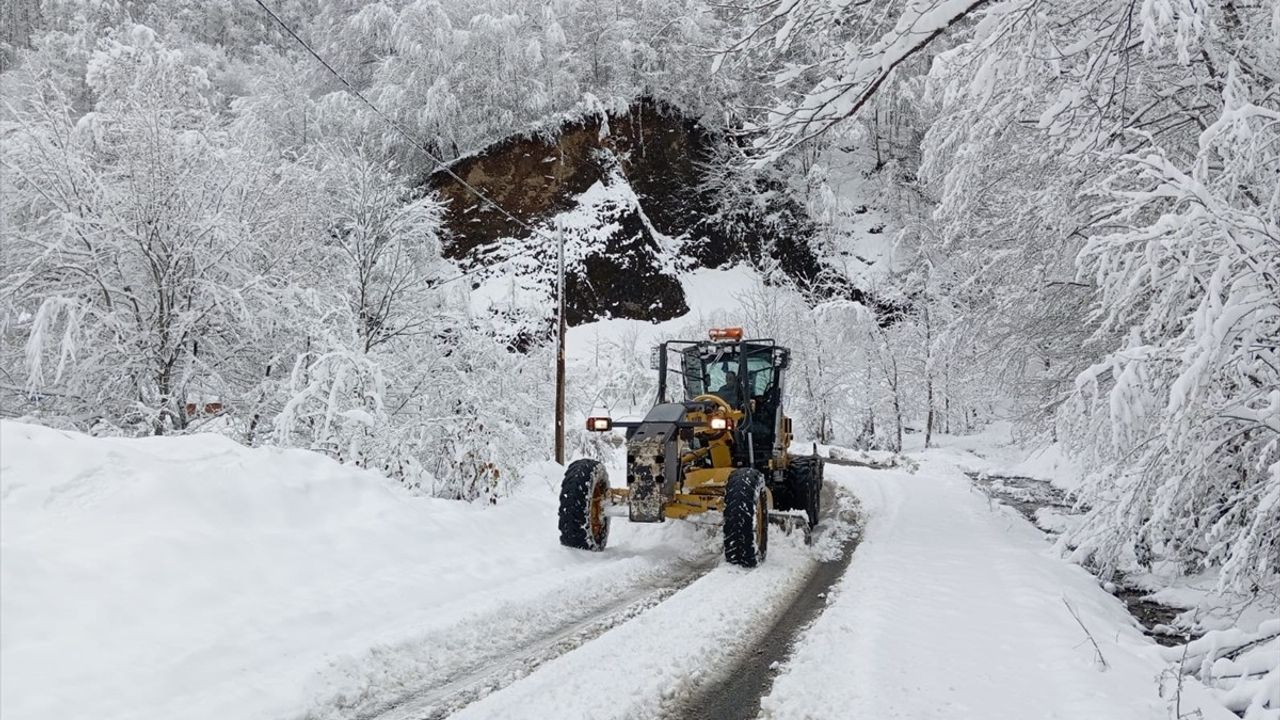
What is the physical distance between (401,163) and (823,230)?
23451mm

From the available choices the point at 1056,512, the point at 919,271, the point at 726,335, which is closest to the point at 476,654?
the point at 726,335

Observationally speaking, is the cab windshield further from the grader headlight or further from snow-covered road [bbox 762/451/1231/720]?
snow-covered road [bbox 762/451/1231/720]

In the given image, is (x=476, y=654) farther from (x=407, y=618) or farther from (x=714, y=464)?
(x=714, y=464)

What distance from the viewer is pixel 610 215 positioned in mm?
37031

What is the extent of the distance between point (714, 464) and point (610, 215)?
29.7 metres

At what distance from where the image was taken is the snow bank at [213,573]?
3.38 metres

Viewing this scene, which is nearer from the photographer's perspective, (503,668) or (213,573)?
(503,668)

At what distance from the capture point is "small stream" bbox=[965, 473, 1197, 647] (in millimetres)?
6059

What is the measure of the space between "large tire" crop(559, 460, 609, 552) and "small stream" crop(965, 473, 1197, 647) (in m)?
4.32

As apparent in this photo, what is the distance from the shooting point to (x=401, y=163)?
36094 mm

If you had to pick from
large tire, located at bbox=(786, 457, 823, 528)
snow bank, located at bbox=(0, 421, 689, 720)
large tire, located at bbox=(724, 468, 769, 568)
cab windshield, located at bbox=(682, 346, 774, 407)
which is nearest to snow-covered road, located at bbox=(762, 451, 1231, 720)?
large tire, located at bbox=(724, 468, 769, 568)

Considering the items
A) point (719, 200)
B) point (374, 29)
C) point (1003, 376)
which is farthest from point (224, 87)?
point (1003, 376)

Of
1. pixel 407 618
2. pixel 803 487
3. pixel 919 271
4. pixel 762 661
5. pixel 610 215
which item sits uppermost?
pixel 610 215

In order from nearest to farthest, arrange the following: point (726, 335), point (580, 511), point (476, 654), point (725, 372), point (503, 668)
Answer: point (503, 668) → point (476, 654) → point (580, 511) → point (726, 335) → point (725, 372)
